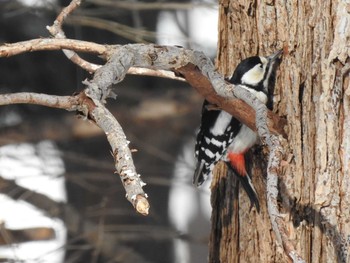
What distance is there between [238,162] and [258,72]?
323 millimetres

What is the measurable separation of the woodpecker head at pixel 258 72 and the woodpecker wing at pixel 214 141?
173mm

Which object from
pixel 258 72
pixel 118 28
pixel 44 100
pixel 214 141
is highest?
pixel 118 28

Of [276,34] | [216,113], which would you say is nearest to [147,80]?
[216,113]

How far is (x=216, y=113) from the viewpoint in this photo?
11.0 feet

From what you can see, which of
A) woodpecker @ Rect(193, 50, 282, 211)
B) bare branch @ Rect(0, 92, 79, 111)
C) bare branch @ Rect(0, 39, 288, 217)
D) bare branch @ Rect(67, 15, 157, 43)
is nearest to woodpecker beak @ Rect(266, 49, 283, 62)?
woodpecker @ Rect(193, 50, 282, 211)

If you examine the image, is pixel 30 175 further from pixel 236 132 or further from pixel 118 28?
pixel 236 132

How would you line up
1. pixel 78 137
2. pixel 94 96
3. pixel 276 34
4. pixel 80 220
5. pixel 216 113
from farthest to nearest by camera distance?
pixel 78 137 → pixel 80 220 → pixel 216 113 → pixel 276 34 → pixel 94 96

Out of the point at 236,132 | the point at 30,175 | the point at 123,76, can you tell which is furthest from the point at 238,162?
the point at 30,175

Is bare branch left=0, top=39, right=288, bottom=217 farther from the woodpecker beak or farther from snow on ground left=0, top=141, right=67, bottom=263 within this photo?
snow on ground left=0, top=141, right=67, bottom=263

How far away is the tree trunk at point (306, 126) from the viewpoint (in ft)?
8.98

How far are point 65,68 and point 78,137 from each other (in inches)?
29.8

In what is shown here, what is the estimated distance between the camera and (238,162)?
10.2 ft

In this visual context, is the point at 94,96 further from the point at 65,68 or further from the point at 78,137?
the point at 65,68

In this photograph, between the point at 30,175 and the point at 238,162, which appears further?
the point at 30,175
